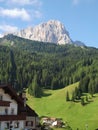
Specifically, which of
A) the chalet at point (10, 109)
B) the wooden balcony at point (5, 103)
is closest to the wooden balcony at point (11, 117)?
the chalet at point (10, 109)

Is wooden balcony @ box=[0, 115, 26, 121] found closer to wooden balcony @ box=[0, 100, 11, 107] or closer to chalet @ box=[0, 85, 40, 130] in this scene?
chalet @ box=[0, 85, 40, 130]

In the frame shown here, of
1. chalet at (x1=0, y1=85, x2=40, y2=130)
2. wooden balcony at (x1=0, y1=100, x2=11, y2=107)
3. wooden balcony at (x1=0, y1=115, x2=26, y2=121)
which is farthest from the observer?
chalet at (x1=0, y1=85, x2=40, y2=130)

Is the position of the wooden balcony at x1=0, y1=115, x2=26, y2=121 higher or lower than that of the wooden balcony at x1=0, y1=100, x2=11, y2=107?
lower

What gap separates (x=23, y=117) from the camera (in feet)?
214

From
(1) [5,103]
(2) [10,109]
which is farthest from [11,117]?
(1) [5,103]

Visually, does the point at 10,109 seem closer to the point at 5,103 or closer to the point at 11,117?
the point at 11,117

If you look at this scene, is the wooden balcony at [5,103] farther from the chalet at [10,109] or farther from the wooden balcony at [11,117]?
the wooden balcony at [11,117]

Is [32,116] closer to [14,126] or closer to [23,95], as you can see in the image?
[23,95]

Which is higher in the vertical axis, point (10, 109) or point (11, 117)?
point (10, 109)

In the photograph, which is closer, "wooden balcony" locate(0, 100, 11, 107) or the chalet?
"wooden balcony" locate(0, 100, 11, 107)

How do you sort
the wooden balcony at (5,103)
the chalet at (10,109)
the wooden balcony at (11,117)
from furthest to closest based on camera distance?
the chalet at (10,109) → the wooden balcony at (11,117) → the wooden balcony at (5,103)

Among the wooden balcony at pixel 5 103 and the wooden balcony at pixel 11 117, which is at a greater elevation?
the wooden balcony at pixel 5 103

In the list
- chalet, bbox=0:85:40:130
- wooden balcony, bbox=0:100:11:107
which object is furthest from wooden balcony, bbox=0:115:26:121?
wooden balcony, bbox=0:100:11:107

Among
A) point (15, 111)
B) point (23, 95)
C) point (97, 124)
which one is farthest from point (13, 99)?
point (97, 124)
